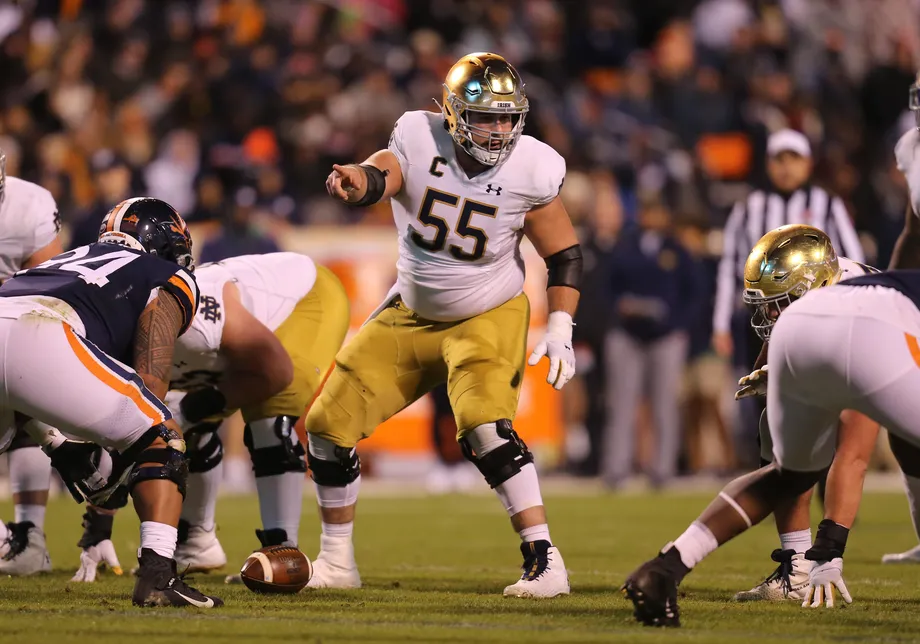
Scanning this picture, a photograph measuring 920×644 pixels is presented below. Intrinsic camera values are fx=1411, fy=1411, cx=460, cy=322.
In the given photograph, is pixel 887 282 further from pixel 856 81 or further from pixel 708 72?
pixel 856 81

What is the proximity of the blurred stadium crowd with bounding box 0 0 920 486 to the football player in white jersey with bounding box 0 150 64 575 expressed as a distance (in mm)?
4364

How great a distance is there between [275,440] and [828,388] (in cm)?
263

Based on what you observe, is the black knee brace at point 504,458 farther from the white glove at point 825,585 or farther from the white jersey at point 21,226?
the white jersey at point 21,226

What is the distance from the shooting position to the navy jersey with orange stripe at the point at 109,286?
463 centimetres

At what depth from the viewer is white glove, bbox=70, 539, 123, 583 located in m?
5.64

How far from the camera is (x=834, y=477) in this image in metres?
5.02

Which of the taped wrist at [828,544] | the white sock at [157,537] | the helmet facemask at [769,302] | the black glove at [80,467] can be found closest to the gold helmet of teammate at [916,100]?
the helmet facemask at [769,302]

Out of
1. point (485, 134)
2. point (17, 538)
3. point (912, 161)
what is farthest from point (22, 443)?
point (912, 161)

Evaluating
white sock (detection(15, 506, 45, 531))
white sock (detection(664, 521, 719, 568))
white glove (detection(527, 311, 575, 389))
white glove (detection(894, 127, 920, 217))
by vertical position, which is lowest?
white sock (detection(664, 521, 719, 568))

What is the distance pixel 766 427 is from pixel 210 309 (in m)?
2.16

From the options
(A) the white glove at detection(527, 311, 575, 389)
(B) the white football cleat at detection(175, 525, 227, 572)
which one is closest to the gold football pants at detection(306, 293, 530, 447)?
(A) the white glove at detection(527, 311, 575, 389)

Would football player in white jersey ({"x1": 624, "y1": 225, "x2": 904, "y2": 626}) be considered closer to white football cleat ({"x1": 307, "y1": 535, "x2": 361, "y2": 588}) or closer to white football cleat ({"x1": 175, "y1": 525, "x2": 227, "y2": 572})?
white football cleat ({"x1": 307, "y1": 535, "x2": 361, "y2": 588})

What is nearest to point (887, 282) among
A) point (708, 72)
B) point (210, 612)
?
point (210, 612)

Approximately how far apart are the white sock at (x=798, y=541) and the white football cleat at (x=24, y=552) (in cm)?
301
